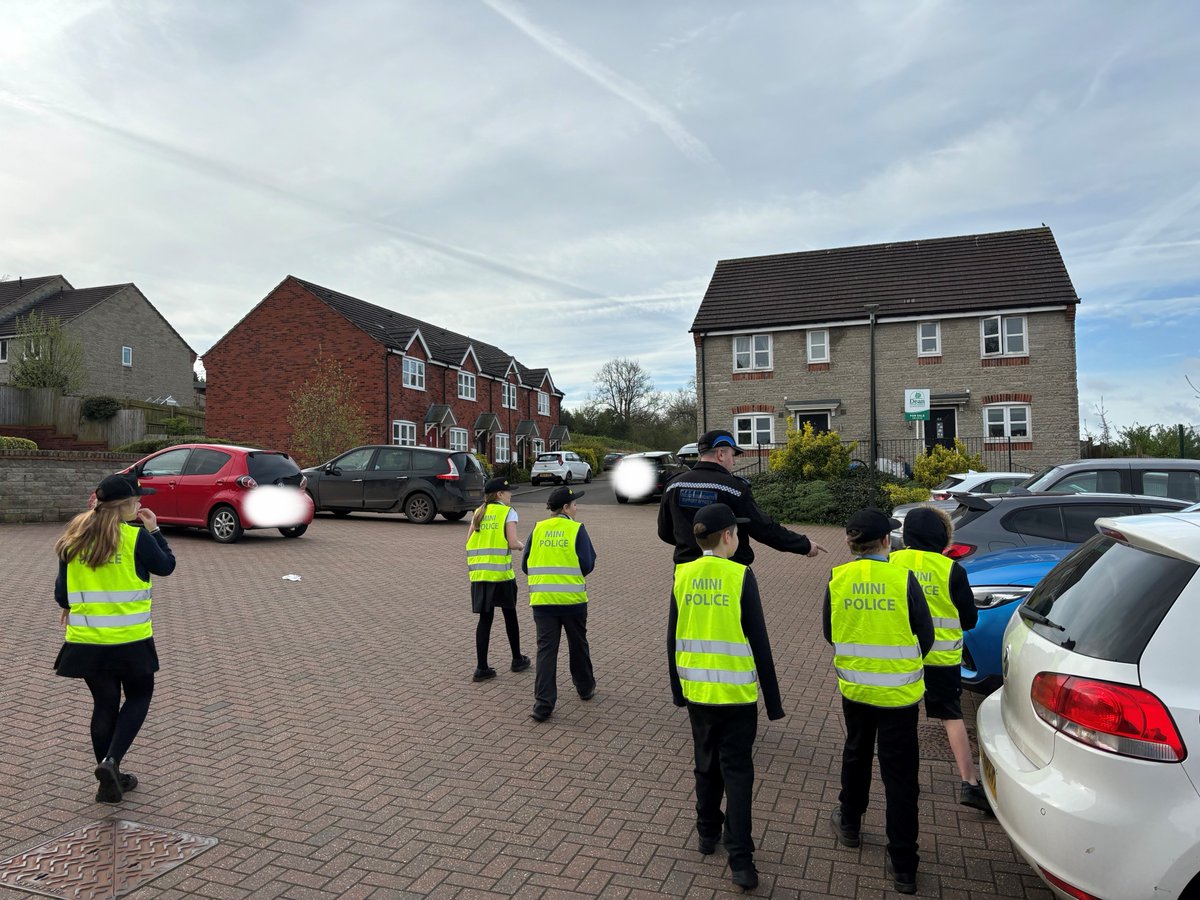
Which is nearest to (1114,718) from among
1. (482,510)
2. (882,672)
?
(882,672)

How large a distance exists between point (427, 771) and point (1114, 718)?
11.3 ft

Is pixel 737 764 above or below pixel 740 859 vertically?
above

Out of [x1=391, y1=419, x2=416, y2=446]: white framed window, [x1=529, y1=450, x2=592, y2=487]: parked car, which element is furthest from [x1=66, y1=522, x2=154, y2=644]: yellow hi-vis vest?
[x1=529, y1=450, x2=592, y2=487]: parked car

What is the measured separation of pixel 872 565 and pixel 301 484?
13.3m

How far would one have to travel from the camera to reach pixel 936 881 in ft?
11.8

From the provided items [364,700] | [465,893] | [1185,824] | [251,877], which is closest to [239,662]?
[364,700]

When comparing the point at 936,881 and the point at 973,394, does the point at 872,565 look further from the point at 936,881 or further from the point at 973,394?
the point at 973,394

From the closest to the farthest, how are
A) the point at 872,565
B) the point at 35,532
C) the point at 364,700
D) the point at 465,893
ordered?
the point at 465,893 < the point at 872,565 < the point at 364,700 < the point at 35,532

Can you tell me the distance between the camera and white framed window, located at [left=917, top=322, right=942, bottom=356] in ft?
101

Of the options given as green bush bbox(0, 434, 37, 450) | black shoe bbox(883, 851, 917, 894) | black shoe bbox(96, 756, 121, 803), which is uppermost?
green bush bbox(0, 434, 37, 450)

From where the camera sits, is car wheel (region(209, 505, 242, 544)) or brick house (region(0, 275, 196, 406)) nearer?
car wheel (region(209, 505, 242, 544))

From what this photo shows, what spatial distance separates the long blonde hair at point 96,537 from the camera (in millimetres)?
4449

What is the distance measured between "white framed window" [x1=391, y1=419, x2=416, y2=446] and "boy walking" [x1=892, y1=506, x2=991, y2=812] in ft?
110

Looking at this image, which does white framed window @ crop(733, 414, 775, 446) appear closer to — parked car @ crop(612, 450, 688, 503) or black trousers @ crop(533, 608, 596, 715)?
parked car @ crop(612, 450, 688, 503)
